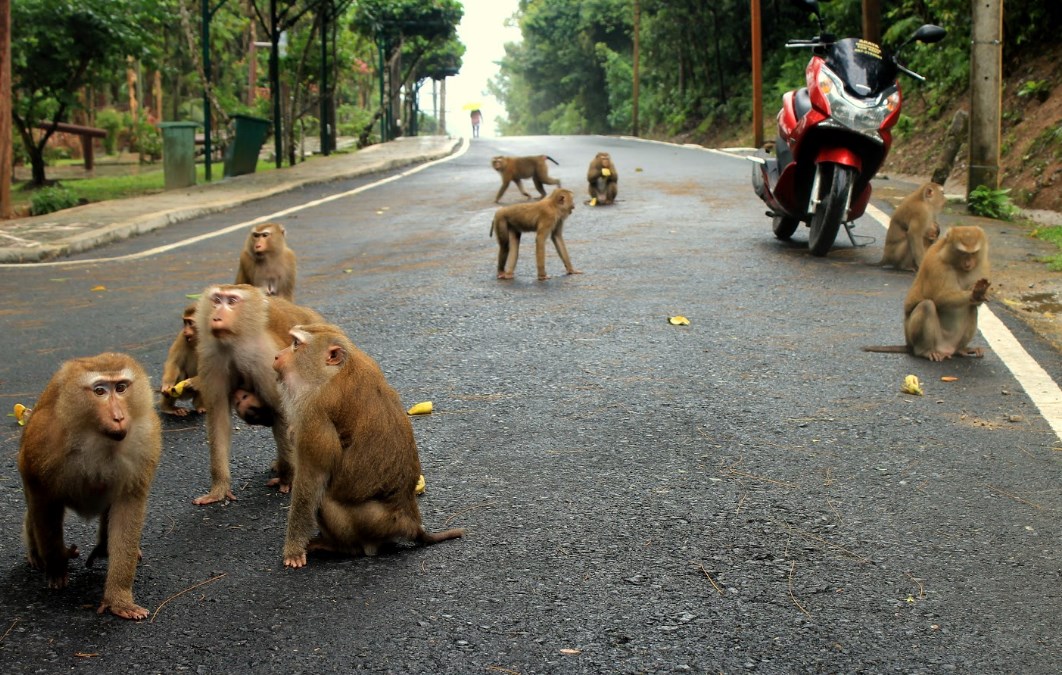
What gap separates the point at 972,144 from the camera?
510 inches

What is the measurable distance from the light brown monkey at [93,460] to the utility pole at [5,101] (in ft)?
38.4

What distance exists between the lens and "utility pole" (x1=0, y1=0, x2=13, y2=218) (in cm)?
A: 1373

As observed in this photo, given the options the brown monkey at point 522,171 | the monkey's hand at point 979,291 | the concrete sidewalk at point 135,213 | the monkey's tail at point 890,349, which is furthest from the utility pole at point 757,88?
the monkey's hand at point 979,291

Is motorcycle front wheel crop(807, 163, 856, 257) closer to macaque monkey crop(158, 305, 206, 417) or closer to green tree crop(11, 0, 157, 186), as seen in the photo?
macaque monkey crop(158, 305, 206, 417)

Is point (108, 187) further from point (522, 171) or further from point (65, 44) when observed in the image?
point (522, 171)

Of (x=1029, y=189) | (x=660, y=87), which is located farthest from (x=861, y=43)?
(x=660, y=87)

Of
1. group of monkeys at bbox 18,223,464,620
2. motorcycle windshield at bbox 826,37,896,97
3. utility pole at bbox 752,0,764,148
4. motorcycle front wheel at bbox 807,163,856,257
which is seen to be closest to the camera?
group of monkeys at bbox 18,223,464,620

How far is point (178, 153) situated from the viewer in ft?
59.4

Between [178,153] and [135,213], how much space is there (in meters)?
4.59

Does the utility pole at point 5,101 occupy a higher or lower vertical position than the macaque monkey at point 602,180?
higher

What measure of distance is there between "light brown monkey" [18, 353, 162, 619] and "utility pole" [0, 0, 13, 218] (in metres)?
11.7

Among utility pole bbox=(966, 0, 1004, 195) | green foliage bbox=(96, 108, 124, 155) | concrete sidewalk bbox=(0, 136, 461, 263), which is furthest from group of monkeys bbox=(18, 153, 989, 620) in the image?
green foliage bbox=(96, 108, 124, 155)

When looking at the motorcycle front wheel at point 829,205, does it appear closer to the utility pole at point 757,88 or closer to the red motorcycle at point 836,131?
the red motorcycle at point 836,131

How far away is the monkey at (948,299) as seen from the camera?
6.46 meters
